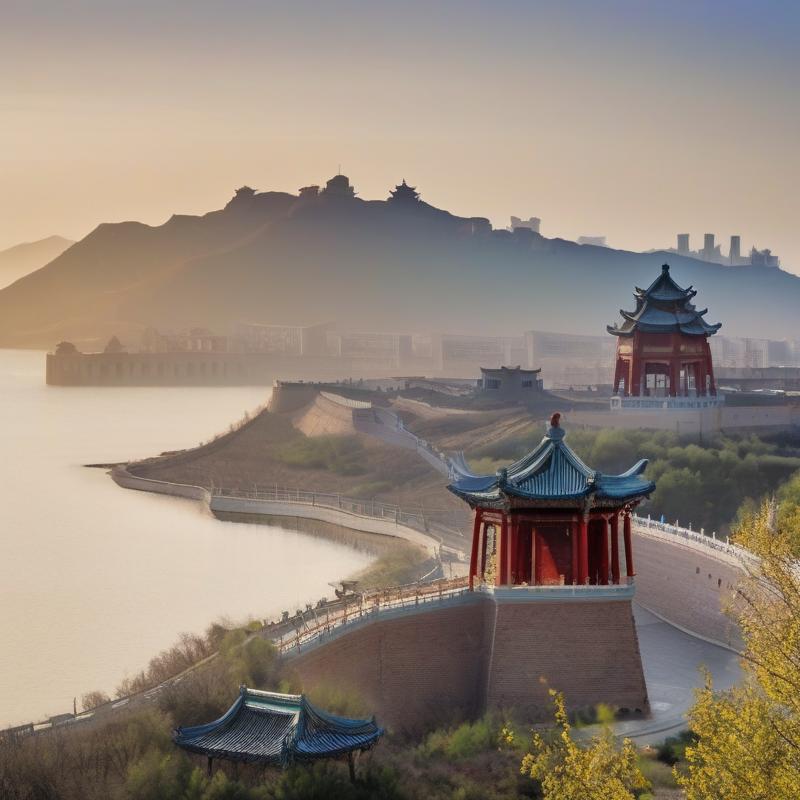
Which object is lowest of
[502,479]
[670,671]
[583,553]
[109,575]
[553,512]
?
[109,575]

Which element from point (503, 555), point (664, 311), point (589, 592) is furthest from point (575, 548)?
point (664, 311)

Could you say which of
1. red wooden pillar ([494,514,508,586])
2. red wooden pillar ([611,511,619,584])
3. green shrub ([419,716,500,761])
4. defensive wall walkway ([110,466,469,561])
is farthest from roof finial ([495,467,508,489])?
defensive wall walkway ([110,466,469,561])

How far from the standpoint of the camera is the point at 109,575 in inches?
1978

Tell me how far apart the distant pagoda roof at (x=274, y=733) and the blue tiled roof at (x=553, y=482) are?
7382 mm

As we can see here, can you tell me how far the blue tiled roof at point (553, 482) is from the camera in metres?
27.4

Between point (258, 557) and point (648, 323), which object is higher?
point (648, 323)

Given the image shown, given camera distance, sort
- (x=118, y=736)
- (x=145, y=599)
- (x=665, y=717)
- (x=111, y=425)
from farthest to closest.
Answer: (x=111, y=425) → (x=145, y=599) → (x=665, y=717) → (x=118, y=736)

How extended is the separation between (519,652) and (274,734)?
7.92m

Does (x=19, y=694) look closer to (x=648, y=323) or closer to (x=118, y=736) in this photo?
(x=118, y=736)

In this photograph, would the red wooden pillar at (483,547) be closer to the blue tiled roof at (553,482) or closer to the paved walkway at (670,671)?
the blue tiled roof at (553,482)

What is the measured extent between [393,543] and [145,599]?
9.32 meters

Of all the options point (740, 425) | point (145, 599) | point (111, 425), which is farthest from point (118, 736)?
point (111, 425)

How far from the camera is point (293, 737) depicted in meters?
20.2

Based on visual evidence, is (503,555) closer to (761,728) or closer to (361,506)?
(761,728)
